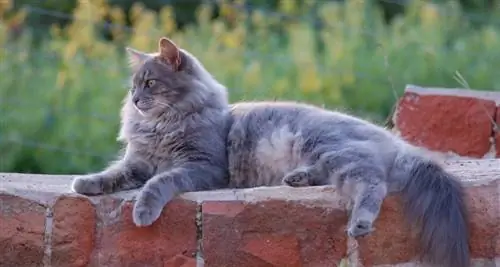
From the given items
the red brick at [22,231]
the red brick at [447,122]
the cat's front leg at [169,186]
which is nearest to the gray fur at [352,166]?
the cat's front leg at [169,186]

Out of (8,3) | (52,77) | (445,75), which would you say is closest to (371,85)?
(445,75)

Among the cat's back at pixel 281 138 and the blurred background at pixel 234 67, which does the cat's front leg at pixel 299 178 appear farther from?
the blurred background at pixel 234 67

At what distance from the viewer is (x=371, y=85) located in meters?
5.89

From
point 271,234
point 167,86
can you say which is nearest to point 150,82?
point 167,86

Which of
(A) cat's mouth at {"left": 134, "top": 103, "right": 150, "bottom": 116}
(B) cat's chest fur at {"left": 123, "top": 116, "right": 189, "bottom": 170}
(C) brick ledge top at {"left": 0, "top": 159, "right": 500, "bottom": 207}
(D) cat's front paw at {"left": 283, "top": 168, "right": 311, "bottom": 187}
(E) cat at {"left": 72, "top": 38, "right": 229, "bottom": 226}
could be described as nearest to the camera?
(C) brick ledge top at {"left": 0, "top": 159, "right": 500, "bottom": 207}

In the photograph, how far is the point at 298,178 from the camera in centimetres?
289

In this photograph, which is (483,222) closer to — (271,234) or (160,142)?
(271,234)

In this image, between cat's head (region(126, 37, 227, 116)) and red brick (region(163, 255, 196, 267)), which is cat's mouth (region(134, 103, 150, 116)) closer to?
cat's head (region(126, 37, 227, 116))

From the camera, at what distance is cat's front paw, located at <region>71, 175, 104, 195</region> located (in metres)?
2.92

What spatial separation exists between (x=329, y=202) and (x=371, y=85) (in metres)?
3.24

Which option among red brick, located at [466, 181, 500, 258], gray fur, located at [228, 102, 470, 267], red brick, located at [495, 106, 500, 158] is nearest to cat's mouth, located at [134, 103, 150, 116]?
gray fur, located at [228, 102, 470, 267]

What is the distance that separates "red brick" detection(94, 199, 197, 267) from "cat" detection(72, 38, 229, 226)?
0.13 meters

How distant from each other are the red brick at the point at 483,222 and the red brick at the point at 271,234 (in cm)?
35

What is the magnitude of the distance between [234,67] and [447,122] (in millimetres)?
2162
